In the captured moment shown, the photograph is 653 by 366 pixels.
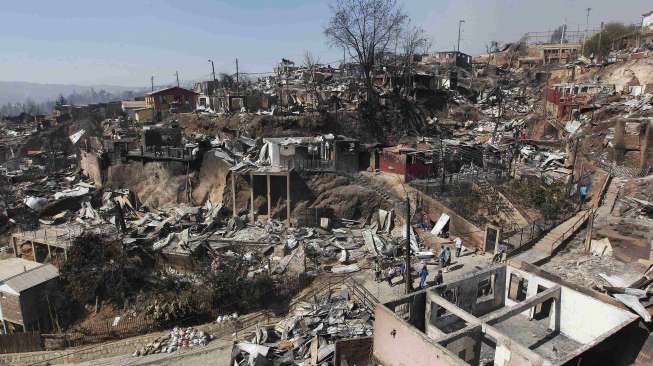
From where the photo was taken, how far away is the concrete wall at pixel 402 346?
9125 mm

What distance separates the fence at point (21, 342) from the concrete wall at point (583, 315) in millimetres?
17306

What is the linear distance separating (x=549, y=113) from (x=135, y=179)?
31.6 m

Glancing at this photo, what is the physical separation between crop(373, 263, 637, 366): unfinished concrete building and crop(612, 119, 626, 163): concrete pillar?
15486 mm

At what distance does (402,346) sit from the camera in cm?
1005

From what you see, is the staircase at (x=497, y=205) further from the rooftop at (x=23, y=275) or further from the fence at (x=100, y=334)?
the rooftop at (x=23, y=275)

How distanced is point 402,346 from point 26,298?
15.2m

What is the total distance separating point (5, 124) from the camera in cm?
5619

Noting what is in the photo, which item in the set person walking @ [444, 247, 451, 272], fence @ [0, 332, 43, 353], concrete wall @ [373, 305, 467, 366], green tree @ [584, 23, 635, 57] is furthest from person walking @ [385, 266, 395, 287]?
green tree @ [584, 23, 635, 57]

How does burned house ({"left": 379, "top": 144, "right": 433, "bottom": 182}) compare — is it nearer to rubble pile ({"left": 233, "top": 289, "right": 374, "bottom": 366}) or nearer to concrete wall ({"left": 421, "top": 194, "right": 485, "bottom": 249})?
concrete wall ({"left": 421, "top": 194, "right": 485, "bottom": 249})

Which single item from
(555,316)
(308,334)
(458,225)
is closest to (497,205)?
(458,225)

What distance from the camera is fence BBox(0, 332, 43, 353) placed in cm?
1576

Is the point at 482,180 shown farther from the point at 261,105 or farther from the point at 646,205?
the point at 261,105

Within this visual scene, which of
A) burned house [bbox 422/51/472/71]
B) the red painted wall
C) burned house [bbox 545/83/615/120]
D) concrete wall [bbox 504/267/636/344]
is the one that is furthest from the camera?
burned house [bbox 422/51/472/71]

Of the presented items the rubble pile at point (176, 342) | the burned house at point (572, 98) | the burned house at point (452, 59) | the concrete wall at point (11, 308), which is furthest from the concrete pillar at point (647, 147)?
the burned house at point (452, 59)
